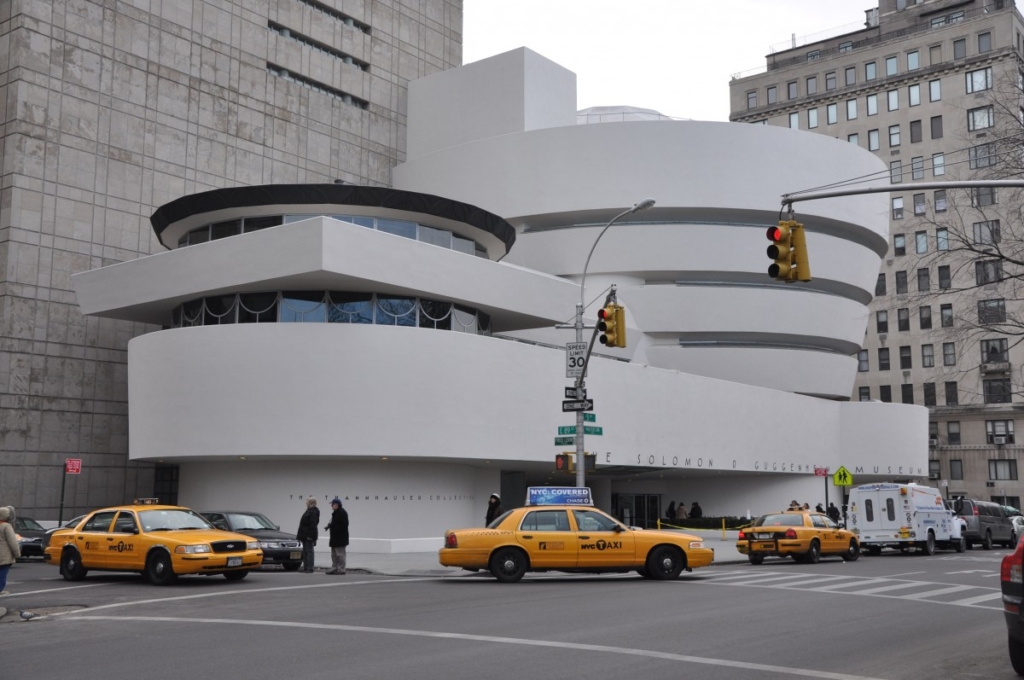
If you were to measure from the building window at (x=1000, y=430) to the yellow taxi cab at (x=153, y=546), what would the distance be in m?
69.4

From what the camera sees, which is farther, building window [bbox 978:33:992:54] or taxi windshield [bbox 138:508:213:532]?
building window [bbox 978:33:992:54]

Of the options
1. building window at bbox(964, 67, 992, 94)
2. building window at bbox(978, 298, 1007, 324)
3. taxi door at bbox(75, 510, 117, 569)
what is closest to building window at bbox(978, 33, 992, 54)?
building window at bbox(964, 67, 992, 94)

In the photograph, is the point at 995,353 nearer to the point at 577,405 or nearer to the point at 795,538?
the point at 795,538

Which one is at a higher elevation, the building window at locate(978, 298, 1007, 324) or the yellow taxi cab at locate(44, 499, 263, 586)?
the building window at locate(978, 298, 1007, 324)

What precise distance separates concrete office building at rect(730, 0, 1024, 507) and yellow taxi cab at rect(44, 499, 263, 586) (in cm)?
6432

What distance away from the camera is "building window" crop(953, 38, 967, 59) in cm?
8356

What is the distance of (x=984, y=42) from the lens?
8219 centimetres

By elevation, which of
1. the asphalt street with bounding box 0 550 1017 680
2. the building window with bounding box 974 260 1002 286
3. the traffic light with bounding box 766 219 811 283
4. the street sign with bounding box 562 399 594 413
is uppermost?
the building window with bounding box 974 260 1002 286

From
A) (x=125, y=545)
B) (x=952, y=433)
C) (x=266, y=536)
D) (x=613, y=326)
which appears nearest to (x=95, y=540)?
(x=125, y=545)

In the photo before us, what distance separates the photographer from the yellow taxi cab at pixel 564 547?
20656 mm

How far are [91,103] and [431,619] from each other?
36.6 metres

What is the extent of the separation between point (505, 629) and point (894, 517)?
2386cm

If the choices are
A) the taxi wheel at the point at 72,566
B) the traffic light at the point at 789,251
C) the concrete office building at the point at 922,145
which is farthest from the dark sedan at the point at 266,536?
the concrete office building at the point at 922,145

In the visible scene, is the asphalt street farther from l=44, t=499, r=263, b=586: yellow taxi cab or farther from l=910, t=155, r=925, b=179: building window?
l=910, t=155, r=925, b=179: building window
